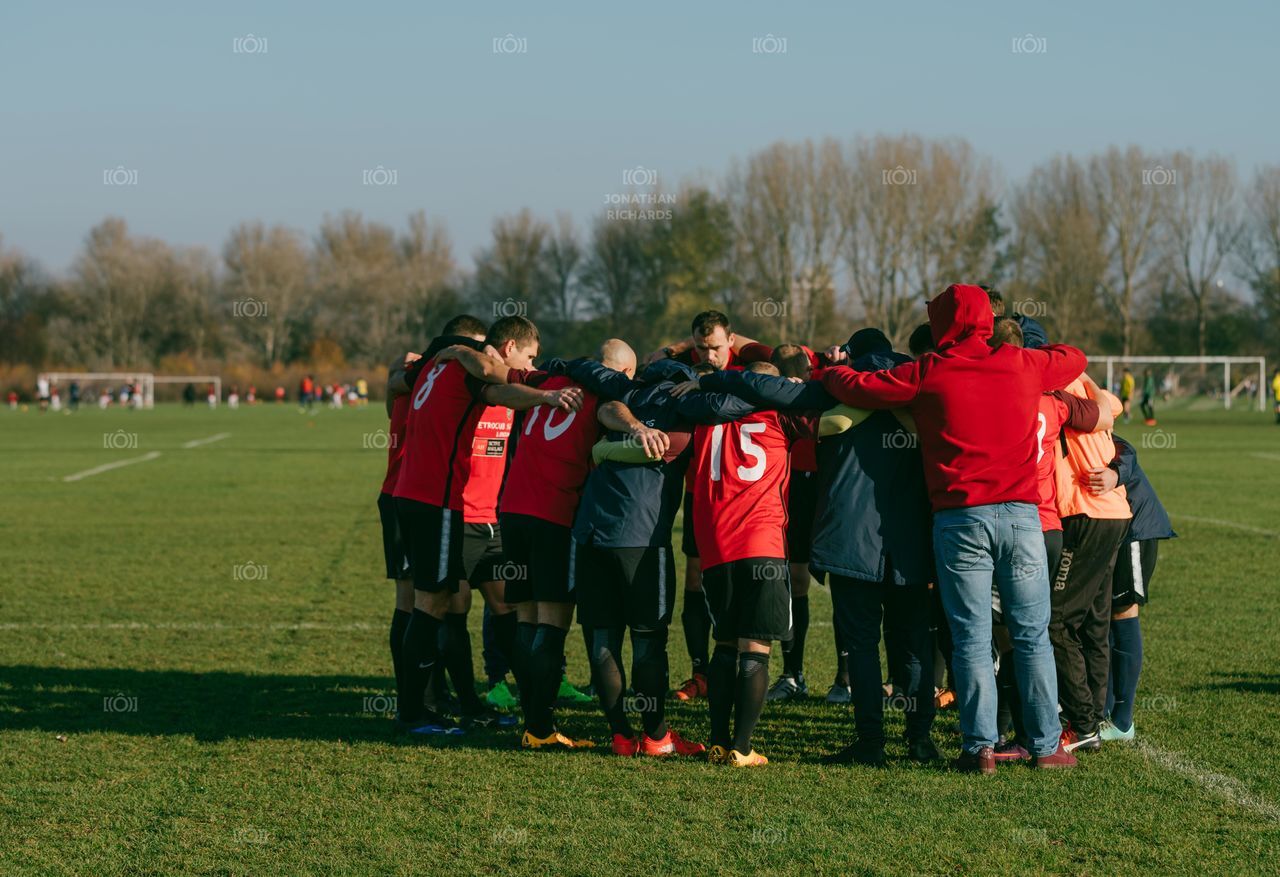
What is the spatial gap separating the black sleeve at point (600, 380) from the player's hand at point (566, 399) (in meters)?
0.08

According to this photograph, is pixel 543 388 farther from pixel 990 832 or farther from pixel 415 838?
pixel 990 832

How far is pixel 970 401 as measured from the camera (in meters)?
5.89

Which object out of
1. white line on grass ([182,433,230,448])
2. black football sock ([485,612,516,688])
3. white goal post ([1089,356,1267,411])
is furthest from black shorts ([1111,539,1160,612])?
white goal post ([1089,356,1267,411])

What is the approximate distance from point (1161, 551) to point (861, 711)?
8.94 m

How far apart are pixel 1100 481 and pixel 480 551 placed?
3.22 m

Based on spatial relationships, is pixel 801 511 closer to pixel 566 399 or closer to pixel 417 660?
pixel 566 399

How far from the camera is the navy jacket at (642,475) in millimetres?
6207

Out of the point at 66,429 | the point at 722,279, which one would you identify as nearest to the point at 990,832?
the point at 66,429

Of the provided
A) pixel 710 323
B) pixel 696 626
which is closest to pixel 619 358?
pixel 710 323

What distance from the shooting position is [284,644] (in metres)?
9.58

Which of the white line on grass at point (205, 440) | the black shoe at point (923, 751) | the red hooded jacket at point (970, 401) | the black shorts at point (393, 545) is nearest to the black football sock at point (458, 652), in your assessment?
the black shorts at point (393, 545)

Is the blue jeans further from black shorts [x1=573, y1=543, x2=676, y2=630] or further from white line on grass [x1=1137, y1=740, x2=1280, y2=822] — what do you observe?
black shorts [x1=573, y1=543, x2=676, y2=630]

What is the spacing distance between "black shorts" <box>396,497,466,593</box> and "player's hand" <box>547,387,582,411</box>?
0.97m

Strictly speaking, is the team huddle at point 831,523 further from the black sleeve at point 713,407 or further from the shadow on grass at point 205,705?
the shadow on grass at point 205,705
